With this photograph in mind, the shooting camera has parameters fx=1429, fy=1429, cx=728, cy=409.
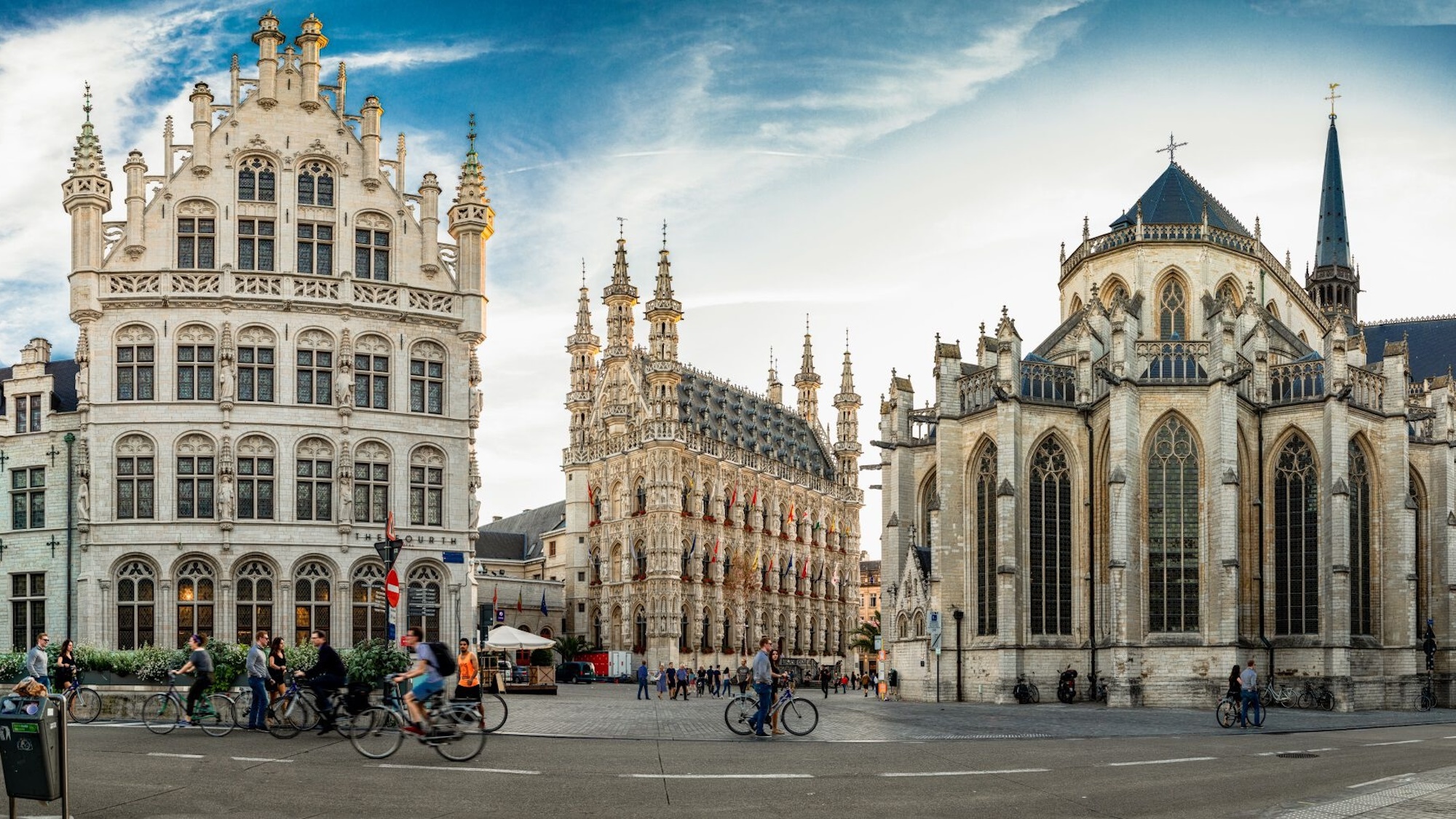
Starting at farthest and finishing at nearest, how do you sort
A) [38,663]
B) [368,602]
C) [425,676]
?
1. [368,602]
2. [38,663]
3. [425,676]

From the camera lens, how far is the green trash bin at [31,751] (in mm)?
12312

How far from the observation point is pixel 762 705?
26.0 meters

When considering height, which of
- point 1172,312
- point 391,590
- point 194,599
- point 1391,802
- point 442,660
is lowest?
point 1391,802

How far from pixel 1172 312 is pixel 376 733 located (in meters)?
47.5

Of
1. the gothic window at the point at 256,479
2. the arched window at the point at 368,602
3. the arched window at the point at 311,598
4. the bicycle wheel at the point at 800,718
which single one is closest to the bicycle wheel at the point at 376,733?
the bicycle wheel at the point at 800,718

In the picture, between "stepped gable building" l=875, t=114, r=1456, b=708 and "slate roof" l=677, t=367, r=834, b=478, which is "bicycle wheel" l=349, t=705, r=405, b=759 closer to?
"stepped gable building" l=875, t=114, r=1456, b=708

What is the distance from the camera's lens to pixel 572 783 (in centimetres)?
1730

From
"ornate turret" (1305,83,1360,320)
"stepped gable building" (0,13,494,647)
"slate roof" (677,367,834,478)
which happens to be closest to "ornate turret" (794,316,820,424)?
"slate roof" (677,367,834,478)

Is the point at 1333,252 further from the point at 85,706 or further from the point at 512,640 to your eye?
the point at 85,706

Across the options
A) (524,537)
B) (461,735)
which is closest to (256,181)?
(461,735)

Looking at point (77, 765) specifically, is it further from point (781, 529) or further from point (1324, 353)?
point (781, 529)

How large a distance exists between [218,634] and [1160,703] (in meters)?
31.3

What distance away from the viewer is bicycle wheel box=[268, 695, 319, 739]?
23.2 metres

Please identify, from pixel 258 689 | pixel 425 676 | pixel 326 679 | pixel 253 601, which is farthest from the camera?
pixel 253 601
